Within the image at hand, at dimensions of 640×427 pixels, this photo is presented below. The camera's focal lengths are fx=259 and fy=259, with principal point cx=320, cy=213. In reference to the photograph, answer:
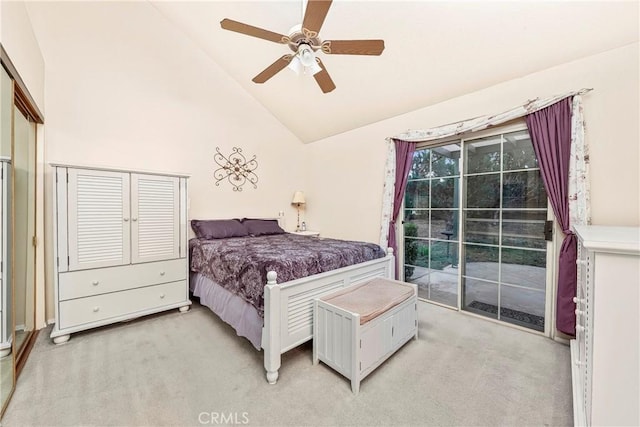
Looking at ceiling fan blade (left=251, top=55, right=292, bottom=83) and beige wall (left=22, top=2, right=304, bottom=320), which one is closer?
Result: ceiling fan blade (left=251, top=55, right=292, bottom=83)

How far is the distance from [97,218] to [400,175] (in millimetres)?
3261

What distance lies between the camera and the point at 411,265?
347 centimetres

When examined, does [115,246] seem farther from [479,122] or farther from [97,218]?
[479,122]

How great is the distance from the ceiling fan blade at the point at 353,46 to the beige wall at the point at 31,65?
85.2 inches

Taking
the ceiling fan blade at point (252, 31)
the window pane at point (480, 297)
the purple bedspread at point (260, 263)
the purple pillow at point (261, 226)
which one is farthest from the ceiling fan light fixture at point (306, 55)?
the window pane at point (480, 297)

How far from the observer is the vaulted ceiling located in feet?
6.53

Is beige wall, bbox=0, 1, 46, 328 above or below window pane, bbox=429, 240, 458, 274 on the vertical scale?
above

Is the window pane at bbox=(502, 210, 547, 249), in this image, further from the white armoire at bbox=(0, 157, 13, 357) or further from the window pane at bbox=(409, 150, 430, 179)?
the white armoire at bbox=(0, 157, 13, 357)

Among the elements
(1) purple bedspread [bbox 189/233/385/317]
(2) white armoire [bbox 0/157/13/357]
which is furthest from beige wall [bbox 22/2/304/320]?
(1) purple bedspread [bbox 189/233/385/317]

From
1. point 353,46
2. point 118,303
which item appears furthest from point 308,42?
point 118,303

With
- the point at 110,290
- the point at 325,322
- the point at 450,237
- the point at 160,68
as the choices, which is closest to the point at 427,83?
the point at 450,237

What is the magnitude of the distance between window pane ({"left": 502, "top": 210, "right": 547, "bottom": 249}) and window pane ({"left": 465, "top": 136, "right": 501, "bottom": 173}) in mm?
510

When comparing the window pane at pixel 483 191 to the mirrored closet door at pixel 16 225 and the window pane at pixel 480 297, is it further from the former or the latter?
the mirrored closet door at pixel 16 225

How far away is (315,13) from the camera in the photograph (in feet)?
4.94
